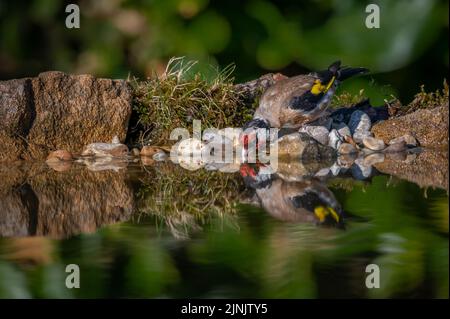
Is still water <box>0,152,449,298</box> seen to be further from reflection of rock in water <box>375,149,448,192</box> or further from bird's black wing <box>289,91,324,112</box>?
bird's black wing <box>289,91,324,112</box>

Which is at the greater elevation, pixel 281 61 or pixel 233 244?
pixel 281 61

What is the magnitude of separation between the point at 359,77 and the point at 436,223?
137 inches

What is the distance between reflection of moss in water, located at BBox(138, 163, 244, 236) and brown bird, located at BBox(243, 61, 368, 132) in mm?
1174

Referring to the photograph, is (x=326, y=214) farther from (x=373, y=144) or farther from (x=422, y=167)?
(x=373, y=144)

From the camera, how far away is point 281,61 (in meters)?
6.01

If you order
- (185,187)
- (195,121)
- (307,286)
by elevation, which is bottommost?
(307,286)

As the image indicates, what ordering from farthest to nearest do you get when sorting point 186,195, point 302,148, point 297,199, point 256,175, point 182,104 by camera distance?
point 182,104 < point 302,148 < point 256,175 < point 186,195 < point 297,199

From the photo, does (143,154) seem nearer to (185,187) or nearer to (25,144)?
(25,144)

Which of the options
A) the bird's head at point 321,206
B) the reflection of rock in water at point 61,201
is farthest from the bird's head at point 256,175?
the reflection of rock in water at point 61,201

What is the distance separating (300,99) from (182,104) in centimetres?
107

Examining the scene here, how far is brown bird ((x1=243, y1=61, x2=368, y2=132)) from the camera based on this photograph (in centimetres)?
661

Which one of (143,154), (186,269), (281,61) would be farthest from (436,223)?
(143,154)

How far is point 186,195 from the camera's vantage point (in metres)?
4.76

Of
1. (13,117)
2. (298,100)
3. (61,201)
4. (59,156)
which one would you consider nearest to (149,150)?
(59,156)
